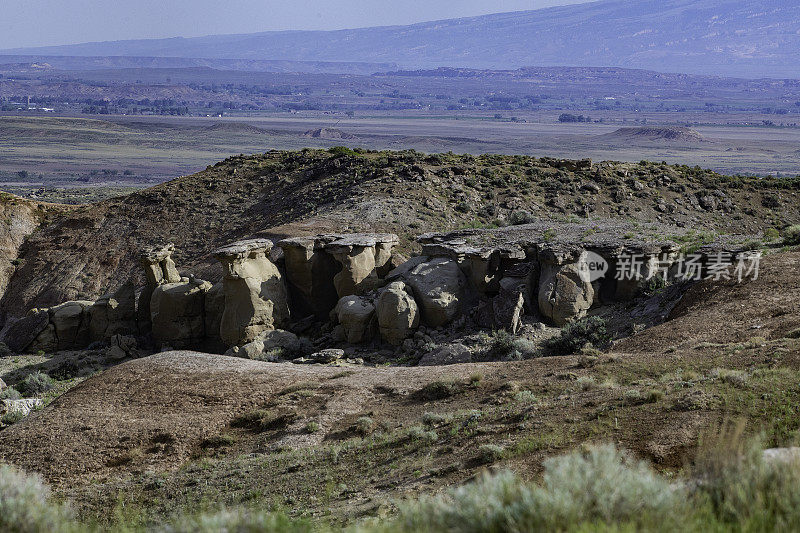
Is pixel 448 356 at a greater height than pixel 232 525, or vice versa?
pixel 232 525

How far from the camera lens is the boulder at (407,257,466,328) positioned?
22391 millimetres

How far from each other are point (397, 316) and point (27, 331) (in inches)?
580

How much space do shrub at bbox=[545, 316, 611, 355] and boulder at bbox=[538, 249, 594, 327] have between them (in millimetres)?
1021

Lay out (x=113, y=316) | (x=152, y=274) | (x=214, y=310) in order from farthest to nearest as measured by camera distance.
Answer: (x=113, y=316) < (x=152, y=274) < (x=214, y=310)

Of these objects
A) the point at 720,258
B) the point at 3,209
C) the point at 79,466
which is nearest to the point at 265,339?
the point at 79,466

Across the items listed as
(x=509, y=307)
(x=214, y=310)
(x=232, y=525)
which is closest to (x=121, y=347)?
(x=214, y=310)

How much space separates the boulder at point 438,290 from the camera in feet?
73.5

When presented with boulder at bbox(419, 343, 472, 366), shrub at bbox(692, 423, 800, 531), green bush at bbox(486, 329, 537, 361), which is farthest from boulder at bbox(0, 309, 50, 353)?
shrub at bbox(692, 423, 800, 531)

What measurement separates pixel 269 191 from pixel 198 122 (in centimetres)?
16844

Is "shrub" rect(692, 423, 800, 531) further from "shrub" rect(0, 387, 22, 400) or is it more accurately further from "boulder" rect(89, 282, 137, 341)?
"boulder" rect(89, 282, 137, 341)

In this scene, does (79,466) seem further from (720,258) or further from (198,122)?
(198,122)

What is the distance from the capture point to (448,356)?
65.6 ft

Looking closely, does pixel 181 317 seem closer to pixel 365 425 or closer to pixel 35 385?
pixel 35 385

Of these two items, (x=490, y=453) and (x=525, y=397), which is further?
(x=525, y=397)
